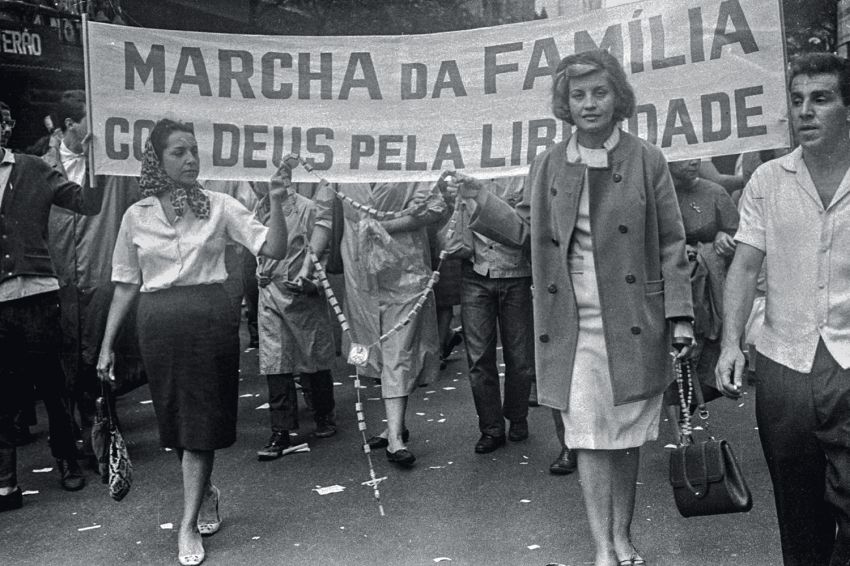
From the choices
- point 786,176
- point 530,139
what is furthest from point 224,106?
point 786,176

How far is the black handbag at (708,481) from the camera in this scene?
388cm

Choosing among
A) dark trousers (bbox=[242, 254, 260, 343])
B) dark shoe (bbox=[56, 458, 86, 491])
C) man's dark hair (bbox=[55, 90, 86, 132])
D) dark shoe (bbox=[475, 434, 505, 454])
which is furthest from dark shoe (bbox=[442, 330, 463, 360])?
dark shoe (bbox=[56, 458, 86, 491])

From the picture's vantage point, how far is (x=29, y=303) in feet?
19.4

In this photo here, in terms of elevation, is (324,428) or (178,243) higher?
(178,243)

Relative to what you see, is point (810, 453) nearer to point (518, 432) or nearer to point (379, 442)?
point (518, 432)

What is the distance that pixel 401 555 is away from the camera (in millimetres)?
4734

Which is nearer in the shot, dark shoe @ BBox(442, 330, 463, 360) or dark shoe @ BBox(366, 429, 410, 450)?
dark shoe @ BBox(366, 429, 410, 450)

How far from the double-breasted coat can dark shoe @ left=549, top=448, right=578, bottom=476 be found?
166cm

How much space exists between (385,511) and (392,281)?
5.46ft

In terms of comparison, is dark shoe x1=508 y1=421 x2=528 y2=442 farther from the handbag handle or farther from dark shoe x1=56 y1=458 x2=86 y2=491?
the handbag handle

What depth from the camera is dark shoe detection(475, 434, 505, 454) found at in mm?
6473

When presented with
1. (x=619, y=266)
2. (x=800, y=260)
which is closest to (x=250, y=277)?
(x=619, y=266)

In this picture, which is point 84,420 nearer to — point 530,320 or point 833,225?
point 530,320

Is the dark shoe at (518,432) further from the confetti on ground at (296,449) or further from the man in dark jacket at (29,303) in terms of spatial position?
the man in dark jacket at (29,303)
